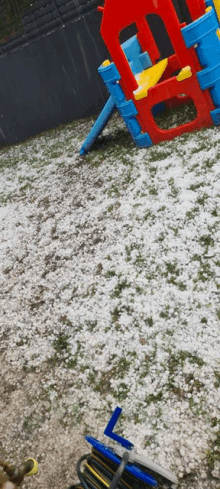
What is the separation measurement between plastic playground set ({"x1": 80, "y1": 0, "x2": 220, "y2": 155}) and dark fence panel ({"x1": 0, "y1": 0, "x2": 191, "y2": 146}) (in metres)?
1.15

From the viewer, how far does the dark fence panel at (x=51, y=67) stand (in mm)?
4332

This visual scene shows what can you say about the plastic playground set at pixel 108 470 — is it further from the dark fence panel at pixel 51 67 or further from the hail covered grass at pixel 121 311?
the dark fence panel at pixel 51 67

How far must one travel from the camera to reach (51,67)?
4805 millimetres

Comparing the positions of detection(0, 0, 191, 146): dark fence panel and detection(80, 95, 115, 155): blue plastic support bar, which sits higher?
detection(0, 0, 191, 146): dark fence panel

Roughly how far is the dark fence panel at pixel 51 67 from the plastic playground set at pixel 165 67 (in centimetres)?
115

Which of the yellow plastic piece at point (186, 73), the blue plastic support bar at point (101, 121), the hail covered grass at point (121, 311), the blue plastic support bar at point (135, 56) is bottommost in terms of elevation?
the hail covered grass at point (121, 311)

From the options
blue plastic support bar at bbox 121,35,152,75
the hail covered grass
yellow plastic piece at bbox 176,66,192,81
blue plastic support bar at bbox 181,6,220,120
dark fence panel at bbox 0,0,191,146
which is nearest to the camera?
the hail covered grass

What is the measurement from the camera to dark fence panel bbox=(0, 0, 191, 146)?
433 centimetres

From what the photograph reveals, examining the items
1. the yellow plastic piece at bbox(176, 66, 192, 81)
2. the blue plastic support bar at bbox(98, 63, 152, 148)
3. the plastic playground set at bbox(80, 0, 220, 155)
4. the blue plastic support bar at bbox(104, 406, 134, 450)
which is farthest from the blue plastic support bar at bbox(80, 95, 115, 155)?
the blue plastic support bar at bbox(104, 406, 134, 450)

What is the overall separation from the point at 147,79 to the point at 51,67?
2158mm

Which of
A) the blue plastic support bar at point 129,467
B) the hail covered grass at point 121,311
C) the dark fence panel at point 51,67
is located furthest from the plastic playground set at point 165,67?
the blue plastic support bar at point 129,467

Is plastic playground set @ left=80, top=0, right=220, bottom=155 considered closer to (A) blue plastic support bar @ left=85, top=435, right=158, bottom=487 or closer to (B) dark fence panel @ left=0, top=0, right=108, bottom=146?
(B) dark fence panel @ left=0, top=0, right=108, bottom=146

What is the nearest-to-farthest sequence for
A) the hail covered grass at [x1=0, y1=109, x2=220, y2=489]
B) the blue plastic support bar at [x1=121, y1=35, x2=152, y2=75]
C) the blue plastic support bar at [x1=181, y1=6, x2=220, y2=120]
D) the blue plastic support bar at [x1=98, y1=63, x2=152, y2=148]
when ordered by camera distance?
the hail covered grass at [x1=0, y1=109, x2=220, y2=489] < the blue plastic support bar at [x1=181, y1=6, x2=220, y2=120] < the blue plastic support bar at [x1=98, y1=63, x2=152, y2=148] < the blue plastic support bar at [x1=121, y1=35, x2=152, y2=75]

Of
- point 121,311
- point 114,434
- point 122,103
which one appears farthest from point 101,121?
point 114,434
